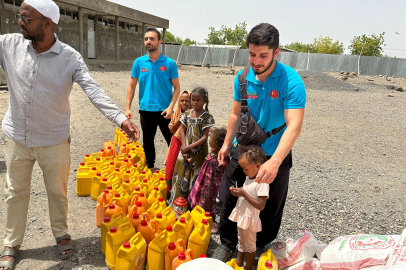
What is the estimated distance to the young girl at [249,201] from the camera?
7.63ft

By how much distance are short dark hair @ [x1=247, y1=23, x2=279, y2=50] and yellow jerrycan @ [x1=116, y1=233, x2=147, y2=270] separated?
1.80 metres

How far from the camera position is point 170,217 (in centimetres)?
281

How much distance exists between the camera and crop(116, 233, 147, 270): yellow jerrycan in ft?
7.55

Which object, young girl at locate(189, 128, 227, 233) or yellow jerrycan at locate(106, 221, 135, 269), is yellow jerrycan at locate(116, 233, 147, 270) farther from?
young girl at locate(189, 128, 227, 233)

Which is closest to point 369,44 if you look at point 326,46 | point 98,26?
point 326,46

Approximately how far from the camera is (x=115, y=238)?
7.94 ft

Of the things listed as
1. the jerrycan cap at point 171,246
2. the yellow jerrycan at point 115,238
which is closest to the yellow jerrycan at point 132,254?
the yellow jerrycan at point 115,238

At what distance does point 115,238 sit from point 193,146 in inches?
55.5

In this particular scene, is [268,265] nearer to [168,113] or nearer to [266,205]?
[266,205]

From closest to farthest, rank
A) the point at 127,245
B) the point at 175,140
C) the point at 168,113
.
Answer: the point at 127,245 → the point at 175,140 → the point at 168,113

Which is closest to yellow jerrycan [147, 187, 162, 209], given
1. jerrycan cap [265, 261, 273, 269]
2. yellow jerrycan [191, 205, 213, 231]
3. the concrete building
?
yellow jerrycan [191, 205, 213, 231]

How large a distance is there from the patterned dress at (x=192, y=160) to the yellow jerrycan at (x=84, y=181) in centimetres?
115

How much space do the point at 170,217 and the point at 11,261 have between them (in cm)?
140

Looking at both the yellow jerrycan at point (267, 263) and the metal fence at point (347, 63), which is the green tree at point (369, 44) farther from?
the yellow jerrycan at point (267, 263)
